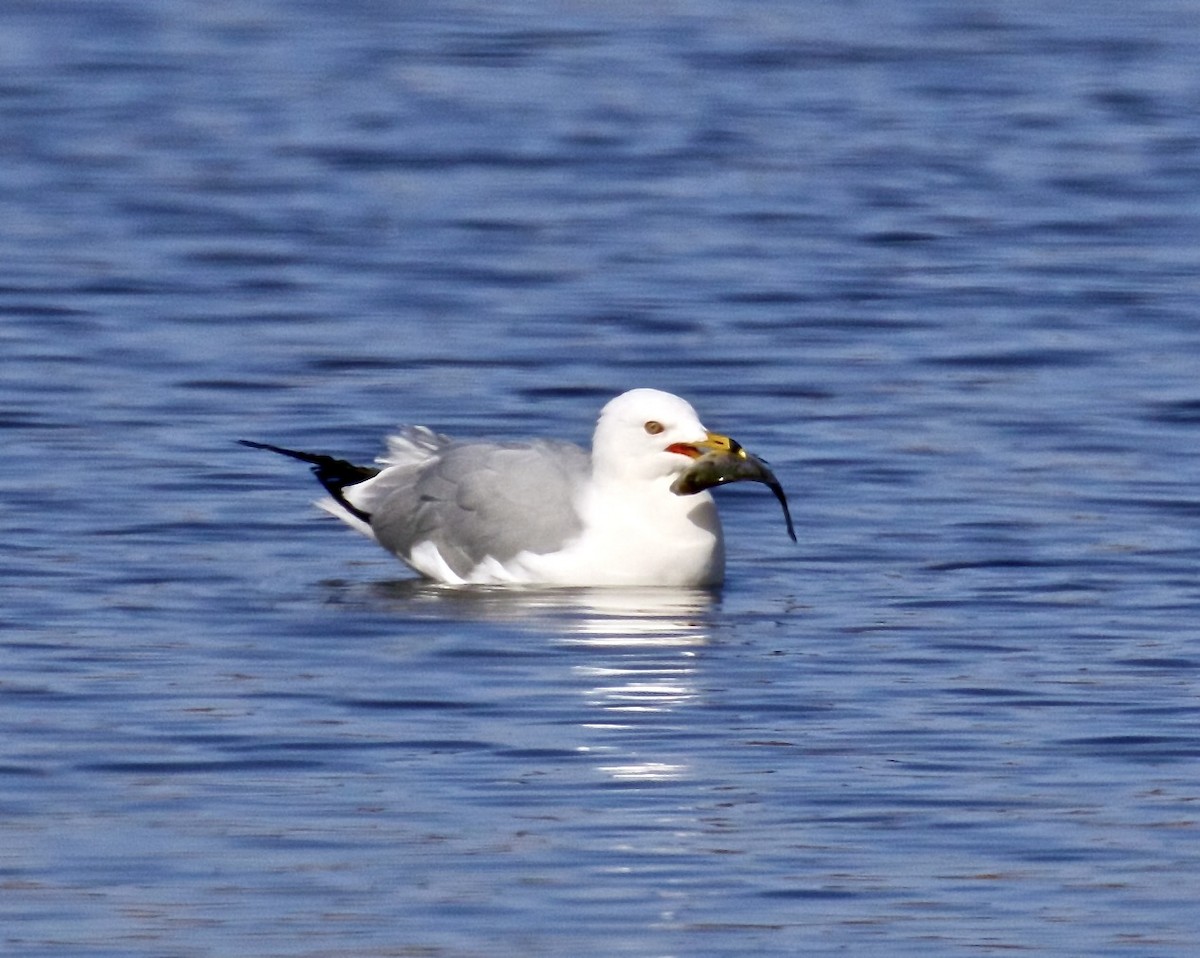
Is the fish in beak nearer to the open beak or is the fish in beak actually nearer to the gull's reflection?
the open beak

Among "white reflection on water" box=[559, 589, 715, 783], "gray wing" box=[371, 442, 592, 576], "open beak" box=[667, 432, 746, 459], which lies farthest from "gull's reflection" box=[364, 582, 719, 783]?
"open beak" box=[667, 432, 746, 459]

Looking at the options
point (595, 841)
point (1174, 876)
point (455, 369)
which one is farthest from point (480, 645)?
point (455, 369)

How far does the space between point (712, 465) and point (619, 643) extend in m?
1.36

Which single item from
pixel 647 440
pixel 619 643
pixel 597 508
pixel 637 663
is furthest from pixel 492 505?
pixel 637 663

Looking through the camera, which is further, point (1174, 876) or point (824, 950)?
point (1174, 876)

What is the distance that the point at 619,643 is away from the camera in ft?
34.3

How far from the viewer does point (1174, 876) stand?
772cm

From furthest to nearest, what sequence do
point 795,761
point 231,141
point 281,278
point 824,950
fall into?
1. point 231,141
2. point 281,278
3. point 795,761
4. point 824,950

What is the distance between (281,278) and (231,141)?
207 inches

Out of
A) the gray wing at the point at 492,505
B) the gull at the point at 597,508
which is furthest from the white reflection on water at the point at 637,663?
the gray wing at the point at 492,505

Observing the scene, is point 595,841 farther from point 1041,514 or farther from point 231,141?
point 231,141

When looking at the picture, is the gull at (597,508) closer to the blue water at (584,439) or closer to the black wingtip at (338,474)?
the blue water at (584,439)

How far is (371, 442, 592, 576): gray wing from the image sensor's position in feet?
37.9

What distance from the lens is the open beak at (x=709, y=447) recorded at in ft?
38.0
